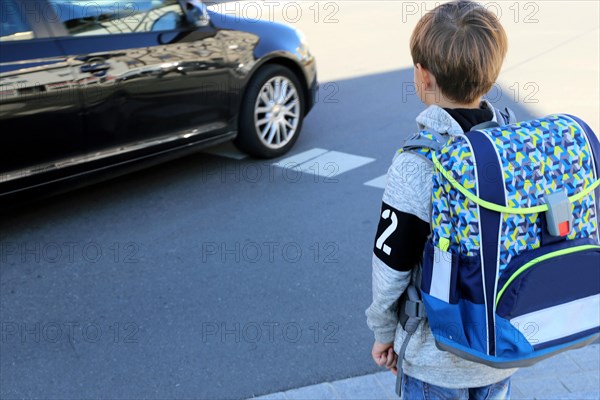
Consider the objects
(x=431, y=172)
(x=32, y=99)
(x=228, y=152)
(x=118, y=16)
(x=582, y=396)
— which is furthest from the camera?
(x=228, y=152)

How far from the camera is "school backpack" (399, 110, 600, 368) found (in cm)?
169

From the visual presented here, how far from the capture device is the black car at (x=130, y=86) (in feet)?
15.5

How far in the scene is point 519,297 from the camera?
172 cm

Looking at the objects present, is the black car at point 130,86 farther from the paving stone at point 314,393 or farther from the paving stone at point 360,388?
the paving stone at point 360,388

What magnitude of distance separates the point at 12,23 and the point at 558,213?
4.03 m

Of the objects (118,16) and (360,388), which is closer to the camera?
(360,388)

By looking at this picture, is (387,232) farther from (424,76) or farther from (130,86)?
(130,86)

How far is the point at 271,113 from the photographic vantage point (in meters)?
6.34

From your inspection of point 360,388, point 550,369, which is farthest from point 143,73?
point 550,369

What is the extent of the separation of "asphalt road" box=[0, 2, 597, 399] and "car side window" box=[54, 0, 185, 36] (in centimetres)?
123

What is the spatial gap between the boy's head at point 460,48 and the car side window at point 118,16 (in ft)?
12.2

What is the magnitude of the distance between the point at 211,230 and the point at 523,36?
25.1ft

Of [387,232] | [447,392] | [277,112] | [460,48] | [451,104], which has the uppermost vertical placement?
[460,48]

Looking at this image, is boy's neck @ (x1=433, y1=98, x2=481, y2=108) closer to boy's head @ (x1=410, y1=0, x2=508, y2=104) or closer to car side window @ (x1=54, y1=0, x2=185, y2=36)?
boy's head @ (x1=410, y1=0, x2=508, y2=104)
